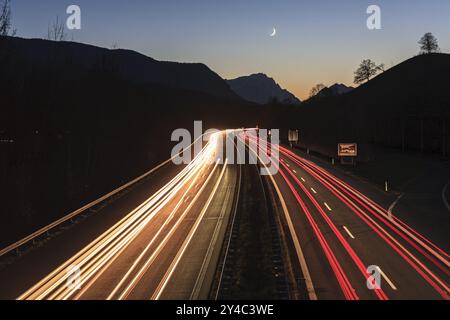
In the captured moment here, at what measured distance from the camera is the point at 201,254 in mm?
22672

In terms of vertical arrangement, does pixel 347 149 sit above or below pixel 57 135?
below

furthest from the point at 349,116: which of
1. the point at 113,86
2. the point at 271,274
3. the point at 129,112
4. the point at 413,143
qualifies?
the point at 271,274

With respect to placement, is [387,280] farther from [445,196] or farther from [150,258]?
[445,196]

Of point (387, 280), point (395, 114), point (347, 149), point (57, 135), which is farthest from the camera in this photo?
point (395, 114)

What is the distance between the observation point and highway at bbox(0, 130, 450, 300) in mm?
17625

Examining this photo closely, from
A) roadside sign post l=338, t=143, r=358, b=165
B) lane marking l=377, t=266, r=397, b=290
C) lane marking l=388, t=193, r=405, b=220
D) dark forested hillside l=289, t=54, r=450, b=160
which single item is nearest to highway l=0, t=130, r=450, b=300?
lane marking l=377, t=266, r=397, b=290

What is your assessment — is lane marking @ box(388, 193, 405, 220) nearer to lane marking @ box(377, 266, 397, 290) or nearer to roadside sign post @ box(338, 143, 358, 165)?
lane marking @ box(377, 266, 397, 290)

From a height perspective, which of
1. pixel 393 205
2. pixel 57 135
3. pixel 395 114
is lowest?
pixel 393 205

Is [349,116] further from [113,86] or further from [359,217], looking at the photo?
[359,217]

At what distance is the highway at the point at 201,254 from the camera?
1762 cm

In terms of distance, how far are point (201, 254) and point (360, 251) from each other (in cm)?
817

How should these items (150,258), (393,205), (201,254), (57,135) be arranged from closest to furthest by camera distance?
(150,258), (201,254), (393,205), (57,135)

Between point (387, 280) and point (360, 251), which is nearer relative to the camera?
point (387, 280)

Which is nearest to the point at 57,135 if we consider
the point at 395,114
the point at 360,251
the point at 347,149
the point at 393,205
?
the point at 347,149
